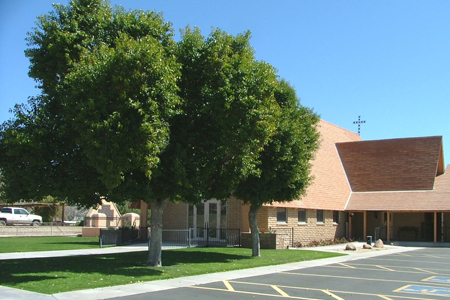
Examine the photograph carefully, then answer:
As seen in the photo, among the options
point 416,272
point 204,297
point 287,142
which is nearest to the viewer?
point 204,297

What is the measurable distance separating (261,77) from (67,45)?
656 centimetres

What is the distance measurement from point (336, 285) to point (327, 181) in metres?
21.6

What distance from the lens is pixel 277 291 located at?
12.4m

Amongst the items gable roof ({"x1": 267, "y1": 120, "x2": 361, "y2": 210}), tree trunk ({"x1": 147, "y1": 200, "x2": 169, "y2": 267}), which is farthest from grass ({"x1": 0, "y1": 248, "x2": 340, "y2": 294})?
gable roof ({"x1": 267, "y1": 120, "x2": 361, "y2": 210})

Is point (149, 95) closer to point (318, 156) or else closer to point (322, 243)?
point (322, 243)

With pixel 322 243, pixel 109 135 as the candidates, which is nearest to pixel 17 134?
pixel 109 135

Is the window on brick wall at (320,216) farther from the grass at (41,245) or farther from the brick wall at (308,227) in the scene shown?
the grass at (41,245)

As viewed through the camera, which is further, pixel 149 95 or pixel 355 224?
pixel 355 224

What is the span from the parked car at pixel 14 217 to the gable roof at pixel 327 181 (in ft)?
95.5

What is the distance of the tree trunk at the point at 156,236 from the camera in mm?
16344

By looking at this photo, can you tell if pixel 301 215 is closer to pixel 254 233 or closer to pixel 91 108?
pixel 254 233

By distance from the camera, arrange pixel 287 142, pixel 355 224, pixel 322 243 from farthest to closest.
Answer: pixel 355 224
pixel 322 243
pixel 287 142

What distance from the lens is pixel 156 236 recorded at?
53.5ft

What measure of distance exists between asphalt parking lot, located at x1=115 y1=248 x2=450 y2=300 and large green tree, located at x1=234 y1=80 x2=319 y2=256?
371 cm
